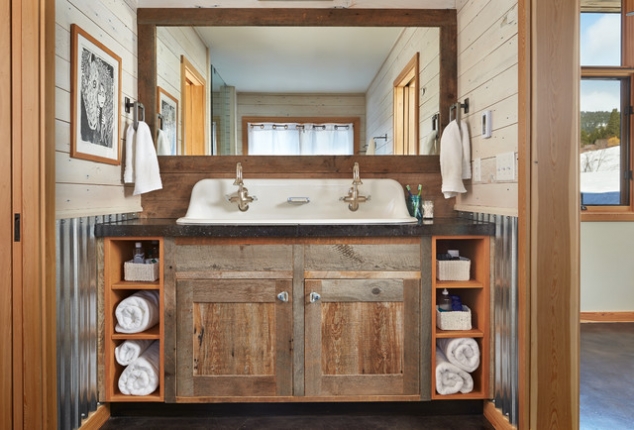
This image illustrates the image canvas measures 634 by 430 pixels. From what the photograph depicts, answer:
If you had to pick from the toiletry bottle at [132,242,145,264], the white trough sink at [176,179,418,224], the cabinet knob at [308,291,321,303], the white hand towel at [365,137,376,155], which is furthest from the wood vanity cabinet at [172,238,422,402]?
the white hand towel at [365,137,376,155]

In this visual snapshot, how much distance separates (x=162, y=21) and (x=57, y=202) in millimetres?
1202

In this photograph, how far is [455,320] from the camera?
1760 millimetres

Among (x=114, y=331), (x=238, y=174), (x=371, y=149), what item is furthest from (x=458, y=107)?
(x=114, y=331)

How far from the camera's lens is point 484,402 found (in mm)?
1812

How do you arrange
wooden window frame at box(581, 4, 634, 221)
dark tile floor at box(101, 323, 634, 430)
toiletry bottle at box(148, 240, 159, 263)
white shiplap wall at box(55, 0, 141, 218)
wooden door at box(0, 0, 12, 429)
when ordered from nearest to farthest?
wooden door at box(0, 0, 12, 429) < white shiplap wall at box(55, 0, 141, 218) < dark tile floor at box(101, 323, 634, 430) < toiletry bottle at box(148, 240, 159, 263) < wooden window frame at box(581, 4, 634, 221)

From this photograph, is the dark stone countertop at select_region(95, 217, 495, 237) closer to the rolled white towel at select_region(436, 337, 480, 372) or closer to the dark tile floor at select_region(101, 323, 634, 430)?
the rolled white towel at select_region(436, 337, 480, 372)

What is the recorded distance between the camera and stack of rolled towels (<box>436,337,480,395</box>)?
1734 millimetres

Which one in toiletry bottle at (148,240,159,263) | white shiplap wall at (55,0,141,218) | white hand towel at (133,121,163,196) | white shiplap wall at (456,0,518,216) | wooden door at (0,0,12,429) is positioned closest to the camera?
wooden door at (0,0,12,429)

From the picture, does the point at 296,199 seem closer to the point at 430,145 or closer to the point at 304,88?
the point at 304,88

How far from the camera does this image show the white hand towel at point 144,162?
2.01m

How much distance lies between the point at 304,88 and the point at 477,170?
38.6 inches

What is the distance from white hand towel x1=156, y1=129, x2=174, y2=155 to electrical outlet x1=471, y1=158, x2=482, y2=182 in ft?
5.09

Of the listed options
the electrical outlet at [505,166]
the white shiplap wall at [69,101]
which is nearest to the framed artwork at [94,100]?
the white shiplap wall at [69,101]

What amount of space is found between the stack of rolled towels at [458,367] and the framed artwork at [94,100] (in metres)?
1.70
